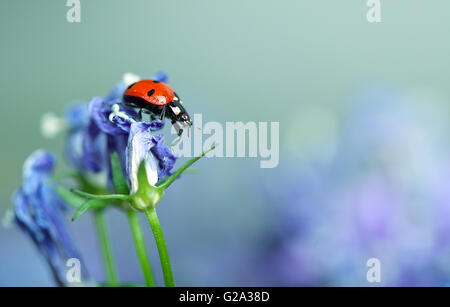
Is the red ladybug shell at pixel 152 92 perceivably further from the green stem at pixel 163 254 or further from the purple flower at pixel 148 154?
the green stem at pixel 163 254

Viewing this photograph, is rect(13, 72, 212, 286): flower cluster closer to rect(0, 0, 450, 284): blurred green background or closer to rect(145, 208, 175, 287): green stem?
rect(145, 208, 175, 287): green stem

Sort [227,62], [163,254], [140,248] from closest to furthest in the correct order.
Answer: [163,254]
[140,248]
[227,62]

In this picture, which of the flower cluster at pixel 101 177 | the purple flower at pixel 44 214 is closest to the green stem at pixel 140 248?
the flower cluster at pixel 101 177

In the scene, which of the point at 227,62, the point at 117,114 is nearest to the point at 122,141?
the point at 117,114

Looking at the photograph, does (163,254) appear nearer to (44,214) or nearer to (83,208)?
(83,208)

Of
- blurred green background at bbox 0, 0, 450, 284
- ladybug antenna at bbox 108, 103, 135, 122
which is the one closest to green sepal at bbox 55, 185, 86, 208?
ladybug antenna at bbox 108, 103, 135, 122

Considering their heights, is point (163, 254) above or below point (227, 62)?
below

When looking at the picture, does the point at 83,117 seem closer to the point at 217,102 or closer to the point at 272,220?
the point at 272,220
